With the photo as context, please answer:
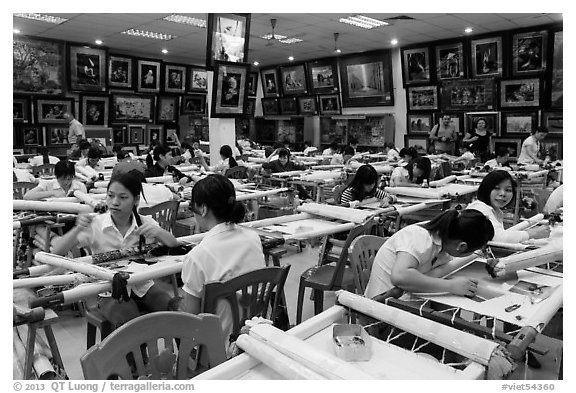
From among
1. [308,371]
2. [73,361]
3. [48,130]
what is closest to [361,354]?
[308,371]

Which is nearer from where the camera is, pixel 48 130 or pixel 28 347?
pixel 28 347

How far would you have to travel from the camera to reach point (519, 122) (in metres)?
10.1

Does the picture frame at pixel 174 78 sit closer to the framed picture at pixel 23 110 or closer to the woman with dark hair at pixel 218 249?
the framed picture at pixel 23 110

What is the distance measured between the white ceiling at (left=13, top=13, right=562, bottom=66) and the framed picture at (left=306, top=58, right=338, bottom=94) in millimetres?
566

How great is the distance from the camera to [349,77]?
41.3 feet

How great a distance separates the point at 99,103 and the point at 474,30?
8715mm

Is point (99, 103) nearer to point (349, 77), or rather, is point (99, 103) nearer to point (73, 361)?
point (349, 77)

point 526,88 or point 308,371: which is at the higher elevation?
point 526,88

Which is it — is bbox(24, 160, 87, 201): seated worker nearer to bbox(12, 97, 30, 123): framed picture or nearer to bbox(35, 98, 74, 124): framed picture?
bbox(12, 97, 30, 123): framed picture

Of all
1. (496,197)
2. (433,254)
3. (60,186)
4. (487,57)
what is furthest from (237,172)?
(487,57)

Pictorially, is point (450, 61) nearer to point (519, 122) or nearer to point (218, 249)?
point (519, 122)

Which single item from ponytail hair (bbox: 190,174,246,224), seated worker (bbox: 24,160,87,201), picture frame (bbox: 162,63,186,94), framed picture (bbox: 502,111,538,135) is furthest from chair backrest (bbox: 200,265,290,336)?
picture frame (bbox: 162,63,186,94)

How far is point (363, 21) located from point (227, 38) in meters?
3.44

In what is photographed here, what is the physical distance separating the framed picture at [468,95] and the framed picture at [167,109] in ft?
23.4
